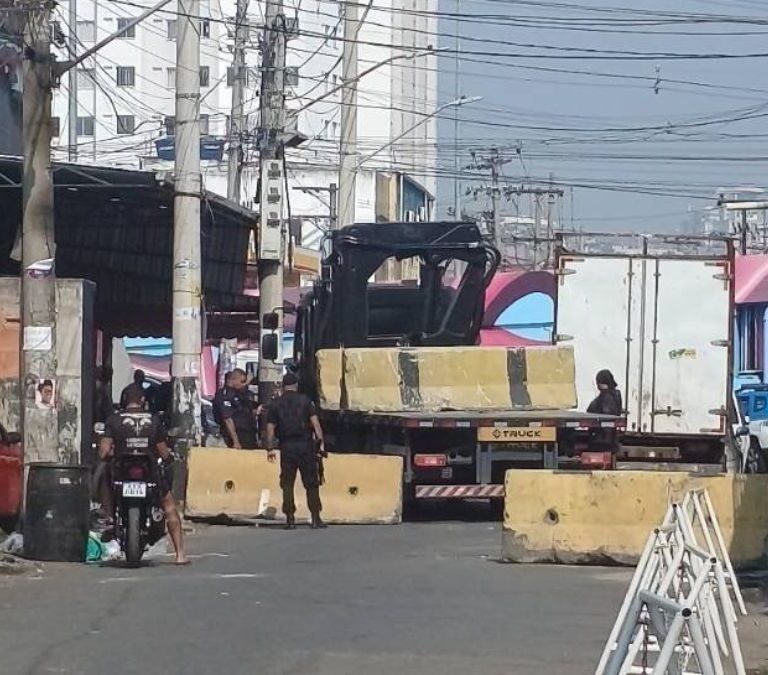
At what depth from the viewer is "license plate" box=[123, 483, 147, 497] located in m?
16.1

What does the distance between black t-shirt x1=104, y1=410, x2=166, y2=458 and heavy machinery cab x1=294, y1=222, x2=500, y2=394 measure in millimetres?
8139

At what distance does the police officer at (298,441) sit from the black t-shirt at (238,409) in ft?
19.3

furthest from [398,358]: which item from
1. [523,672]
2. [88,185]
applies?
[523,672]

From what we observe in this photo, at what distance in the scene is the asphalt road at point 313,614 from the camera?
35.3ft

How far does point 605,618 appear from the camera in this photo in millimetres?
12953

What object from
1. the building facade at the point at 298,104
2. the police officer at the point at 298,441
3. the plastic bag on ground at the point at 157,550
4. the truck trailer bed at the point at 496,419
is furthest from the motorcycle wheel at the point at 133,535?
the building facade at the point at 298,104

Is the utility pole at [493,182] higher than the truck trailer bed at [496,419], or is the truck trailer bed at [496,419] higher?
the utility pole at [493,182]

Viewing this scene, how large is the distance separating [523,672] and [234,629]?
237 cm

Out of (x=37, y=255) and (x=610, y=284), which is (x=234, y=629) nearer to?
(x=37, y=255)

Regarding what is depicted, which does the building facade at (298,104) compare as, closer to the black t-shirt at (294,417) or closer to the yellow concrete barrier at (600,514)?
the black t-shirt at (294,417)

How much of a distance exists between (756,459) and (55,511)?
9887 millimetres

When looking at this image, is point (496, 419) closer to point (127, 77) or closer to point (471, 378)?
point (471, 378)

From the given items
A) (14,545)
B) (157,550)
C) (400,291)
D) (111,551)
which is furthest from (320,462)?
(400,291)

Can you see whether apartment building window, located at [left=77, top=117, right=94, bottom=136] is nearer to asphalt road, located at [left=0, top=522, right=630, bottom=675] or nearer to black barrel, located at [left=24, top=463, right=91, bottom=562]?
asphalt road, located at [left=0, top=522, right=630, bottom=675]
